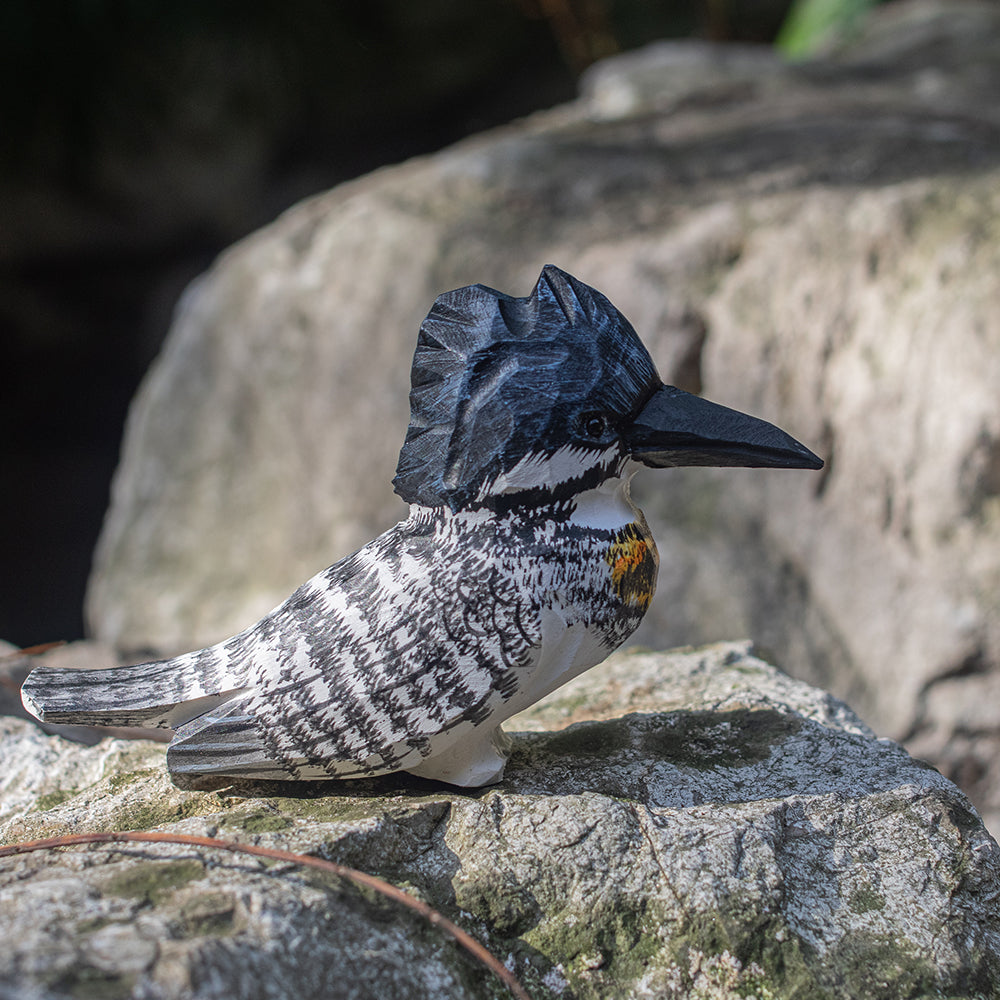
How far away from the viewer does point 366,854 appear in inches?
52.9

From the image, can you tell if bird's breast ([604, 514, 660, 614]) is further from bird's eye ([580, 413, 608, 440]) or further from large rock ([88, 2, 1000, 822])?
large rock ([88, 2, 1000, 822])

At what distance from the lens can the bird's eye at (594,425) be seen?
4.64 ft

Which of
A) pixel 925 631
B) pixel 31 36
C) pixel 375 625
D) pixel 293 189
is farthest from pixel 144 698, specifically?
pixel 293 189

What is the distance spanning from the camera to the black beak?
145cm

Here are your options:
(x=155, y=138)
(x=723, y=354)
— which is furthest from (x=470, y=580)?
(x=155, y=138)

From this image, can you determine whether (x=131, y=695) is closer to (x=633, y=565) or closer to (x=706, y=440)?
(x=633, y=565)

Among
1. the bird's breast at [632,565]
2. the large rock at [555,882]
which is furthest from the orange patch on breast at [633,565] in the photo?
the large rock at [555,882]

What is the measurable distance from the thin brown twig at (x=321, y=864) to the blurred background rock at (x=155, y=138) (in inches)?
180

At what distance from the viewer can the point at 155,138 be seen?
6129 mm

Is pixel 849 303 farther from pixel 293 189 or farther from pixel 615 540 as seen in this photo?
pixel 293 189

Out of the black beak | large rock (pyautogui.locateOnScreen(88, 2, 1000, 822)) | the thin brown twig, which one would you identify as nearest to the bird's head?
the black beak

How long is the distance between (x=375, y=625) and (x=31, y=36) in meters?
5.45

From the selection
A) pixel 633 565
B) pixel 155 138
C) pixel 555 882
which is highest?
pixel 155 138

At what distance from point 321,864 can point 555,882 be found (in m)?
0.33
